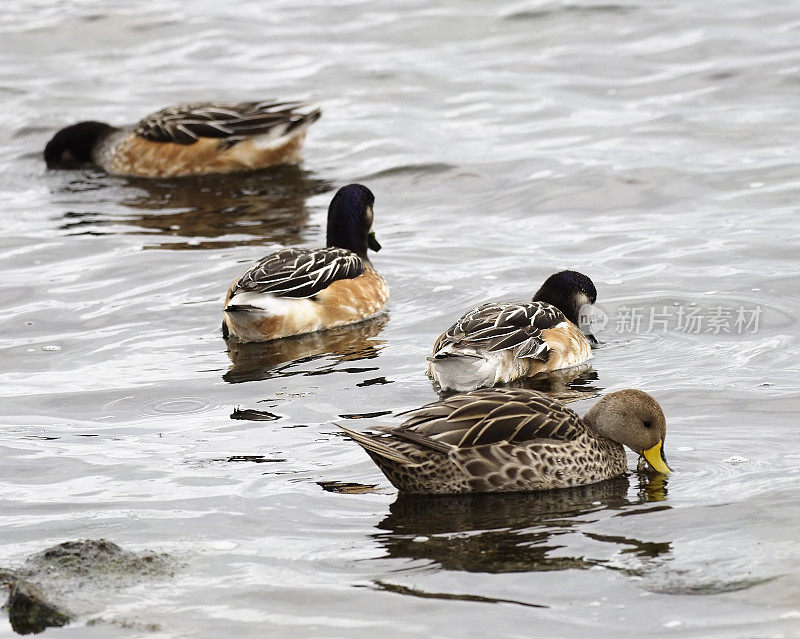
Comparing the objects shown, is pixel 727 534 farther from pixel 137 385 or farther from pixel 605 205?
pixel 605 205

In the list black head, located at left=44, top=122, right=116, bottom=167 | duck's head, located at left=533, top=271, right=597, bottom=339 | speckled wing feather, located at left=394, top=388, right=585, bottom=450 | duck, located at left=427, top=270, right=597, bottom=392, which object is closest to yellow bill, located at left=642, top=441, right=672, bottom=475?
speckled wing feather, located at left=394, top=388, right=585, bottom=450

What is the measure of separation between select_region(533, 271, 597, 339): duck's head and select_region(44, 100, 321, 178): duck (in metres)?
6.72

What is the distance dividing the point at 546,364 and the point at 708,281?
2246 millimetres

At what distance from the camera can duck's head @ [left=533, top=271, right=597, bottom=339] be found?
10586 mm

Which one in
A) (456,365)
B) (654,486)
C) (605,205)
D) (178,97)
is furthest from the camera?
(178,97)

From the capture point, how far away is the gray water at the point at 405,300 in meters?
6.23

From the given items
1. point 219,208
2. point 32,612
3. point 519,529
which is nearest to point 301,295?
point 219,208

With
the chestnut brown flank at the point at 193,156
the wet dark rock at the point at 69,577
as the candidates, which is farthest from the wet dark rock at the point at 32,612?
the chestnut brown flank at the point at 193,156

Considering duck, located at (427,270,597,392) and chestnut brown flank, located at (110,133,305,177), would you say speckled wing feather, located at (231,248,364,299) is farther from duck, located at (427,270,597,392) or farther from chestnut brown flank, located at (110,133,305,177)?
chestnut brown flank, located at (110,133,305,177)

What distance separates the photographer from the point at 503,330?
970cm

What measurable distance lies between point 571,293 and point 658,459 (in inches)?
123

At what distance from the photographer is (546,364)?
32.6 feet

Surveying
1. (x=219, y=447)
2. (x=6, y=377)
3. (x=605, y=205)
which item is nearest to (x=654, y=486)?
(x=219, y=447)
